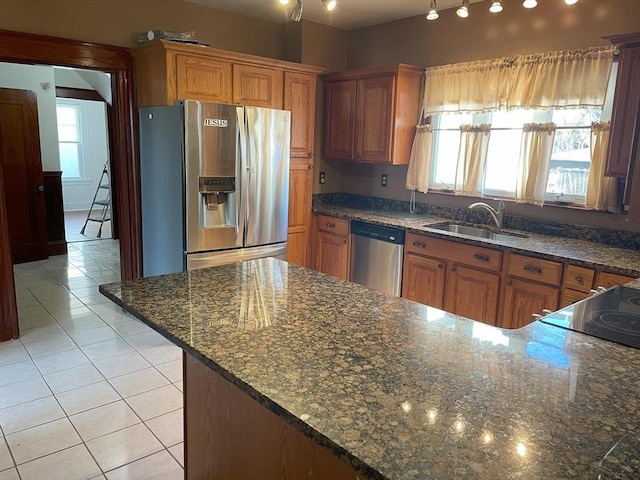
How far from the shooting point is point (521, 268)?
2.98 metres

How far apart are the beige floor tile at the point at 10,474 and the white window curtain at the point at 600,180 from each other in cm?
358

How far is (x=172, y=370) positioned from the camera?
3.14 meters

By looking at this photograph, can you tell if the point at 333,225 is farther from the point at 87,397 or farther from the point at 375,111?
the point at 87,397

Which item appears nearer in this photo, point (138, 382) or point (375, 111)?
point (138, 382)

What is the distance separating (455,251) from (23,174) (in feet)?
16.1

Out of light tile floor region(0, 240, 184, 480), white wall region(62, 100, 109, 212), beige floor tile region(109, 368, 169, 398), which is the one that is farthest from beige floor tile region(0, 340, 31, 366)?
Result: white wall region(62, 100, 109, 212)

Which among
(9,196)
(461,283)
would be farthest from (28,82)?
(461,283)

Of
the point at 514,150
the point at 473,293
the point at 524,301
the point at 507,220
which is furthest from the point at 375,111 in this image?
the point at 524,301

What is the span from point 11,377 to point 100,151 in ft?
24.8

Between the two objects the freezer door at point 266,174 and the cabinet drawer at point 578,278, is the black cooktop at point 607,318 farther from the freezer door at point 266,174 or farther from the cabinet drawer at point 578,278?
the freezer door at point 266,174

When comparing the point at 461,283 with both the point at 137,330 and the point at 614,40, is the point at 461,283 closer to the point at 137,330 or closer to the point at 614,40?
the point at 614,40

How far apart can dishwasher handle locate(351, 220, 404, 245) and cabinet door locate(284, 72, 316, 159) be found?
836mm

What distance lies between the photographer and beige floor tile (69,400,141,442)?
2.45 metres

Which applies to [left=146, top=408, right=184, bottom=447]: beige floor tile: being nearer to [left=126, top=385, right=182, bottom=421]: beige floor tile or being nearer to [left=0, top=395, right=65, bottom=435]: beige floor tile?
[left=126, top=385, right=182, bottom=421]: beige floor tile
